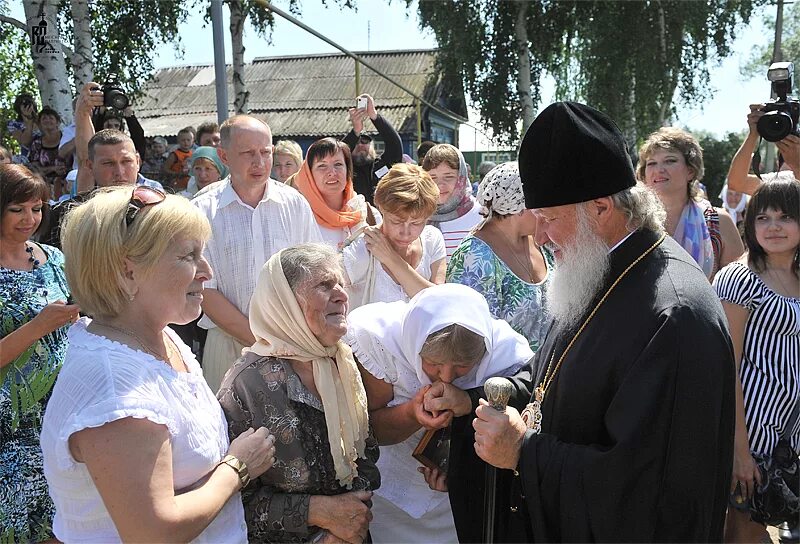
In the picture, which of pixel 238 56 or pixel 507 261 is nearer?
pixel 507 261

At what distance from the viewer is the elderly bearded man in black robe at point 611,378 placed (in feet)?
5.75

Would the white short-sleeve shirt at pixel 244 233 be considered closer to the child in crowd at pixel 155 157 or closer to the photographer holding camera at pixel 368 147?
the photographer holding camera at pixel 368 147

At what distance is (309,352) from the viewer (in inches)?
90.6

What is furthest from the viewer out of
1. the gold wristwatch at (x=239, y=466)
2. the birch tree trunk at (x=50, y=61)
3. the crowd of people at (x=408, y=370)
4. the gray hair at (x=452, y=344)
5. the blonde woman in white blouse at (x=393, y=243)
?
the birch tree trunk at (x=50, y=61)

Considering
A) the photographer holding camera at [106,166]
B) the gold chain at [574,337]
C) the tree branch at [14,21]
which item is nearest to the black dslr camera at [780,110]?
the gold chain at [574,337]

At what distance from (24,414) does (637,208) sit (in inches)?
104

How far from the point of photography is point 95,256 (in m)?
1.72

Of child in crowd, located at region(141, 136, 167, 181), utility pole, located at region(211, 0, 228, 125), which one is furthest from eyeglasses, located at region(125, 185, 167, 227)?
child in crowd, located at region(141, 136, 167, 181)

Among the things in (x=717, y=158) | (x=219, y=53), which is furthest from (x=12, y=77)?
(x=717, y=158)

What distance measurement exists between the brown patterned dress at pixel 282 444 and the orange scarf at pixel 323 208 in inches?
95.0

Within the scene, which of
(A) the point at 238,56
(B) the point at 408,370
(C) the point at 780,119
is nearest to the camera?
(B) the point at 408,370

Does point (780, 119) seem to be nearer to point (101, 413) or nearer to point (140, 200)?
point (140, 200)

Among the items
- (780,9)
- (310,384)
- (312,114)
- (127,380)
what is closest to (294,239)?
(310,384)

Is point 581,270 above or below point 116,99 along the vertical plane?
below
